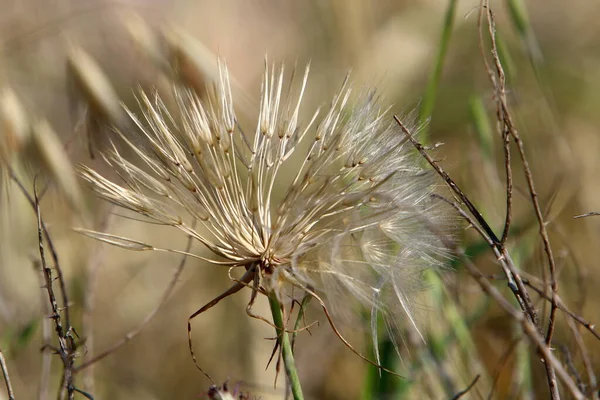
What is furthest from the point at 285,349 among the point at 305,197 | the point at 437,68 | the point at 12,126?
the point at 12,126

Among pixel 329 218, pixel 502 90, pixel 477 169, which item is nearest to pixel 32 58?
pixel 477 169

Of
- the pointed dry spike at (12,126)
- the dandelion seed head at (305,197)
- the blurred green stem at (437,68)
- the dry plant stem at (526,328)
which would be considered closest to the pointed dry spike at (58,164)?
the pointed dry spike at (12,126)

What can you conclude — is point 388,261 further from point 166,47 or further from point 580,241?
point 580,241

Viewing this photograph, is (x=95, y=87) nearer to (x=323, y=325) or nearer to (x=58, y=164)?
(x=58, y=164)

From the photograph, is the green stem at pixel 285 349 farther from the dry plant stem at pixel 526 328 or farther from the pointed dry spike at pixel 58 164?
the pointed dry spike at pixel 58 164

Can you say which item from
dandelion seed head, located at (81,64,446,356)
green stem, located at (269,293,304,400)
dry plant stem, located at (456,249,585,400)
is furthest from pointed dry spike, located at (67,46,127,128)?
dry plant stem, located at (456,249,585,400)

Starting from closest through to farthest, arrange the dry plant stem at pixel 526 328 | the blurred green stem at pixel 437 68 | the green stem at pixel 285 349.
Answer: the dry plant stem at pixel 526 328
the green stem at pixel 285 349
the blurred green stem at pixel 437 68
